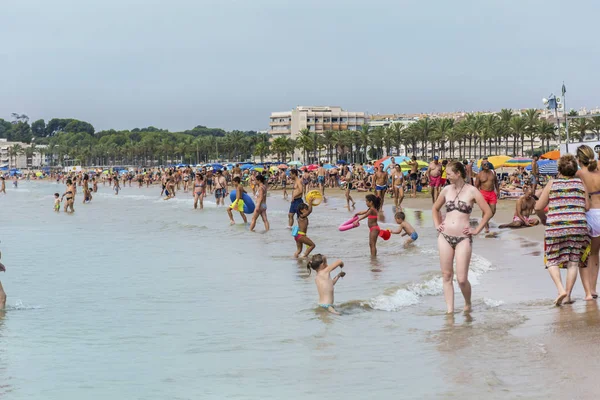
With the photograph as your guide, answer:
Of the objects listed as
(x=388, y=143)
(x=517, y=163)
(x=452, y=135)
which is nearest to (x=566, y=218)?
(x=517, y=163)

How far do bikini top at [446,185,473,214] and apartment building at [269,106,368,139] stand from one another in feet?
449

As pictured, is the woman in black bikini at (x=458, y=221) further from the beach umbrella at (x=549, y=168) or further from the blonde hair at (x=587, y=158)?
the beach umbrella at (x=549, y=168)

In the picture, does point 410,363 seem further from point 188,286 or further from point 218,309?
point 188,286

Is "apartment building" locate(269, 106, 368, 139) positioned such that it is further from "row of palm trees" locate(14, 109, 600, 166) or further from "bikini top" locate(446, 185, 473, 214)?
"bikini top" locate(446, 185, 473, 214)

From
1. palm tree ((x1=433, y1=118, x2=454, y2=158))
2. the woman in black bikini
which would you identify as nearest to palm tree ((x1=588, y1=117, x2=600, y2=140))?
palm tree ((x1=433, y1=118, x2=454, y2=158))

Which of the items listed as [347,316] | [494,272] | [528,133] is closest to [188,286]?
[347,316]

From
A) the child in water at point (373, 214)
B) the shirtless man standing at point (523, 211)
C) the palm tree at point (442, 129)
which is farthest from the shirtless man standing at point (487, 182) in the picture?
the palm tree at point (442, 129)

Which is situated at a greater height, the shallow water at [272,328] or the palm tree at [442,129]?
the palm tree at [442,129]

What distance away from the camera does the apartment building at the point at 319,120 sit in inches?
5719

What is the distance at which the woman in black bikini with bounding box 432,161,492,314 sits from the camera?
21.9 ft

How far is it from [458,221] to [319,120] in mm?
139681

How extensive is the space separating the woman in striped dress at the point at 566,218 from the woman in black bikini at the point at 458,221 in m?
0.55

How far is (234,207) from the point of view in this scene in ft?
62.0

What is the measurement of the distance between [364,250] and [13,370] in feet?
26.6
